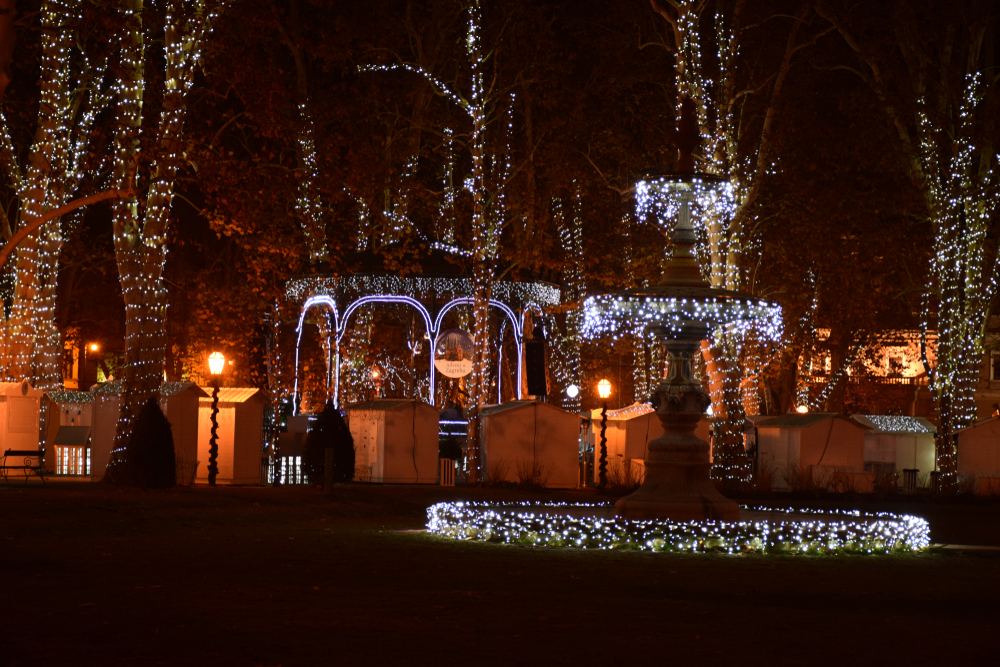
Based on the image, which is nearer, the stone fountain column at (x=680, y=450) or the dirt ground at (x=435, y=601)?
the dirt ground at (x=435, y=601)

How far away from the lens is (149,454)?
849 inches

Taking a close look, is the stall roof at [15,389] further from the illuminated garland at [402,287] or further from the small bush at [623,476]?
the small bush at [623,476]

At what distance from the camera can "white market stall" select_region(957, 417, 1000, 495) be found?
3041 cm

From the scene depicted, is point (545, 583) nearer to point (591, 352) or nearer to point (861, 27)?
point (861, 27)

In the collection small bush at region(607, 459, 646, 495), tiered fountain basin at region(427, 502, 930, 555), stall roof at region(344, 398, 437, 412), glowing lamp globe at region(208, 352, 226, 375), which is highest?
glowing lamp globe at region(208, 352, 226, 375)

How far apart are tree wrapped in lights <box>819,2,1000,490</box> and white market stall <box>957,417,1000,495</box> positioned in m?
0.37

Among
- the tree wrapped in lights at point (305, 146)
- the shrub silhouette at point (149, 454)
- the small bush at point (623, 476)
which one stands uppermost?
A: the tree wrapped in lights at point (305, 146)

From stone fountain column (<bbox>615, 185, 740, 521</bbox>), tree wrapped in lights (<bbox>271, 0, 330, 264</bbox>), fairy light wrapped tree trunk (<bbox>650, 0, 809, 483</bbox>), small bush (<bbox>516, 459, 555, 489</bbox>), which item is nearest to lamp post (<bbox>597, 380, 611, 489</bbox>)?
small bush (<bbox>516, 459, 555, 489</bbox>)

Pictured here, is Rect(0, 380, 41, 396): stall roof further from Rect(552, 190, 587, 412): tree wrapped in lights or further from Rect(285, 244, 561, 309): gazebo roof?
Rect(552, 190, 587, 412): tree wrapped in lights

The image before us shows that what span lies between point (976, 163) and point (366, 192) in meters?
15.6

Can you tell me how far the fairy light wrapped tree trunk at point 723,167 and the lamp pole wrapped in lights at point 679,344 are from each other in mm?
11515

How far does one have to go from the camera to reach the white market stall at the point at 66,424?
28906 millimetres

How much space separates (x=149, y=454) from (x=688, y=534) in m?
10.3

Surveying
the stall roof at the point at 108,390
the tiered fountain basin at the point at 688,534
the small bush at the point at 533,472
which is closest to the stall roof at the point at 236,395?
the stall roof at the point at 108,390
